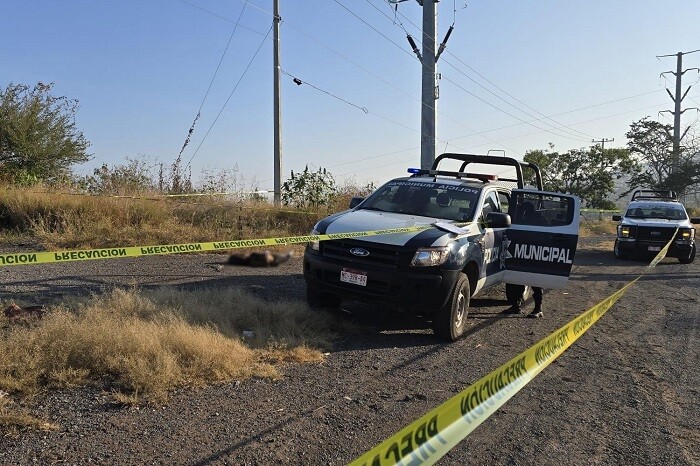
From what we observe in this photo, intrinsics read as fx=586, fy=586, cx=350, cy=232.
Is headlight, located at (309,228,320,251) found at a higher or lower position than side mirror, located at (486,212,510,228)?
lower

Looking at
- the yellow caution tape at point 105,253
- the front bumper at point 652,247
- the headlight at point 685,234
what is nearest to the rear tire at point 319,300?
the yellow caution tape at point 105,253

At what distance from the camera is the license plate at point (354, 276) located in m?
6.04

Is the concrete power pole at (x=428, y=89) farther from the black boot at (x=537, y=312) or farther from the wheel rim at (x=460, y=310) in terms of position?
the wheel rim at (x=460, y=310)

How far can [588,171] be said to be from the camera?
4628 centimetres

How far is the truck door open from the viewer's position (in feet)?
24.2

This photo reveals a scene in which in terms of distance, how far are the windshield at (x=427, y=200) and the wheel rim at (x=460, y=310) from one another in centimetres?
97

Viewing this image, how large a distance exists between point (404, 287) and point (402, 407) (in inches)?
66.9

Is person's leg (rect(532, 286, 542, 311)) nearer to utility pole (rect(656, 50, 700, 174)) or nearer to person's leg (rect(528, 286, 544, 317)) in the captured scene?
person's leg (rect(528, 286, 544, 317))

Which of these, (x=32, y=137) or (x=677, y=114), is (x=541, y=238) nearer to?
(x=32, y=137)

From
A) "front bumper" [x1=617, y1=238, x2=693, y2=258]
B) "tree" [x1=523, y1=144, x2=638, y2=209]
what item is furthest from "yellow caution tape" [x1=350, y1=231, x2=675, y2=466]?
"tree" [x1=523, y1=144, x2=638, y2=209]

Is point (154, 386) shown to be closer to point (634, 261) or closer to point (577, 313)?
point (577, 313)

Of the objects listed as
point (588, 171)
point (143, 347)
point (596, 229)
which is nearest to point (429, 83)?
point (143, 347)

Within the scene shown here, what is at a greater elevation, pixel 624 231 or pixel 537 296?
pixel 624 231

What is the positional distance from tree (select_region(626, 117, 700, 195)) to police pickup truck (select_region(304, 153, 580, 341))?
42.6 metres
